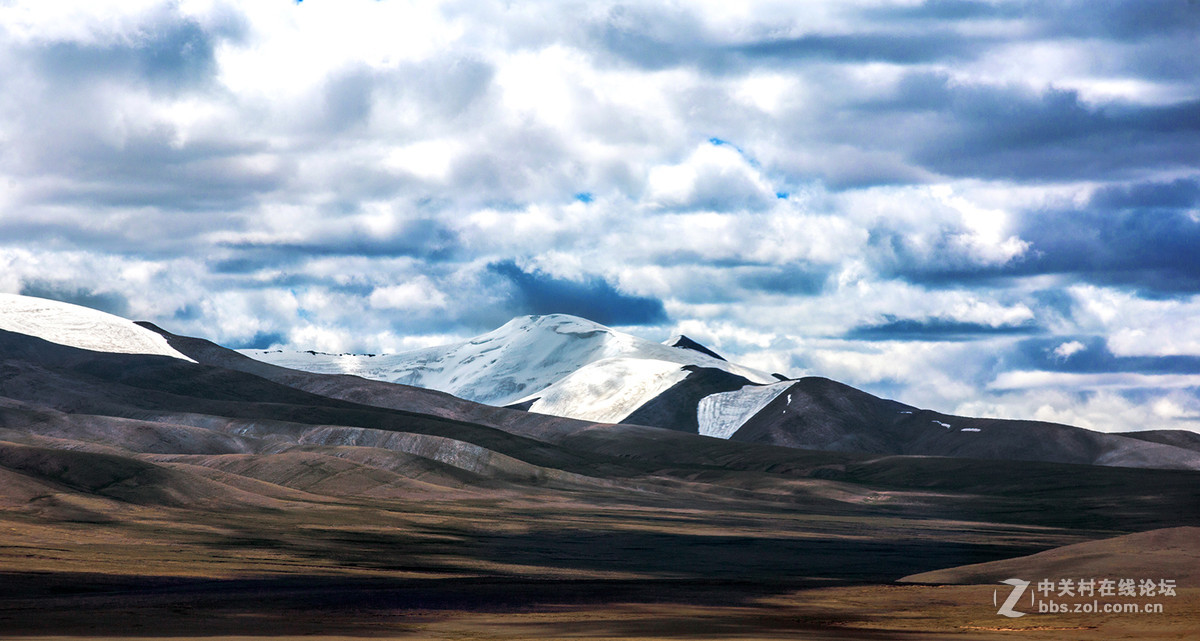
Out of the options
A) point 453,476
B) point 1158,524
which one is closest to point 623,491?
point 453,476

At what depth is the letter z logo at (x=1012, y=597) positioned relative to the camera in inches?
2095

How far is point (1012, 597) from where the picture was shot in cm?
5906

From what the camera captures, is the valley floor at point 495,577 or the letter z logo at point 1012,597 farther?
the letter z logo at point 1012,597

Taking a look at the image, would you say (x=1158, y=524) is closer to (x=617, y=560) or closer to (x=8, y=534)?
(x=617, y=560)

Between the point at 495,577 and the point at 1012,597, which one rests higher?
the point at 1012,597

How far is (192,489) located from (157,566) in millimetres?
58306

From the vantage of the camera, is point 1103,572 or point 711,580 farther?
point 711,580

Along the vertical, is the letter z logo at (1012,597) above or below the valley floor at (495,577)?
above

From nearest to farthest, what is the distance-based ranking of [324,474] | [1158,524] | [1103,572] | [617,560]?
[1103,572]
[617,560]
[1158,524]
[324,474]

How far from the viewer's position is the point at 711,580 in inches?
3078

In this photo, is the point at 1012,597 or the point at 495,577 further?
the point at 495,577

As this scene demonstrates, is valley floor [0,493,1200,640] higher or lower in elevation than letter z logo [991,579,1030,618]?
lower

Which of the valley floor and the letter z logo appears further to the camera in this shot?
the letter z logo

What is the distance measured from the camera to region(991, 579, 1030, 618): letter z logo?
5321cm
